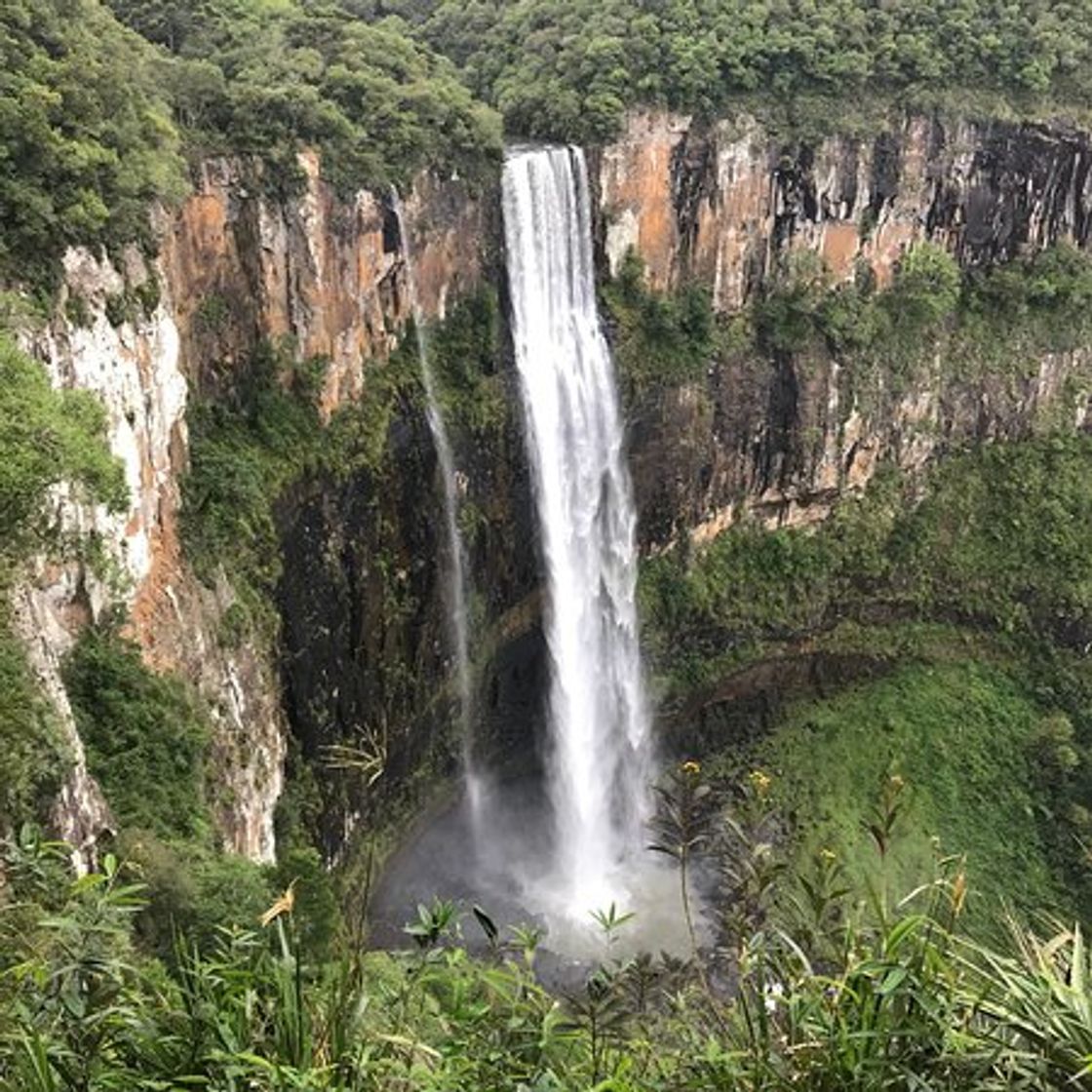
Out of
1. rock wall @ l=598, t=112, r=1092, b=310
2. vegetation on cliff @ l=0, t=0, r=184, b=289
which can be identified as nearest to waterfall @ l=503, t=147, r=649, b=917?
rock wall @ l=598, t=112, r=1092, b=310

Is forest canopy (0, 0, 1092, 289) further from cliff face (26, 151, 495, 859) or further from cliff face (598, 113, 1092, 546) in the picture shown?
cliff face (598, 113, 1092, 546)

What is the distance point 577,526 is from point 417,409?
4862mm

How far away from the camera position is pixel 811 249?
90.6ft

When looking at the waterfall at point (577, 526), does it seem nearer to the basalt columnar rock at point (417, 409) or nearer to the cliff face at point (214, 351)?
the basalt columnar rock at point (417, 409)

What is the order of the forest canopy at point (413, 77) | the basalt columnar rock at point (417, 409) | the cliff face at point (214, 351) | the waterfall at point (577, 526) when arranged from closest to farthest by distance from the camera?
1. the cliff face at point (214, 351)
2. the forest canopy at point (413, 77)
3. the basalt columnar rock at point (417, 409)
4. the waterfall at point (577, 526)

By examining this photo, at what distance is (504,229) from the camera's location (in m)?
22.8

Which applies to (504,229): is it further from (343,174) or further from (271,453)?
(271,453)

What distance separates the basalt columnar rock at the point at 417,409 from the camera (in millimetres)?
14727

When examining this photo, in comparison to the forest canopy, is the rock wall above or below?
below

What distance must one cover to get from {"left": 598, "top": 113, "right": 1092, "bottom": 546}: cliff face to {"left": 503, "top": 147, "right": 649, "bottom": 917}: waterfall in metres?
1.11

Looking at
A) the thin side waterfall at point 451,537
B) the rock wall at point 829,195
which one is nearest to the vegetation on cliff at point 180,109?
the thin side waterfall at point 451,537

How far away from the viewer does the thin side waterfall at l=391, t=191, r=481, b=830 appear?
21.7 m

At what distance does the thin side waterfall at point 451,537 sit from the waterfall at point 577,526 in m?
1.97

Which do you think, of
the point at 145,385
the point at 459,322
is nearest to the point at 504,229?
the point at 459,322
